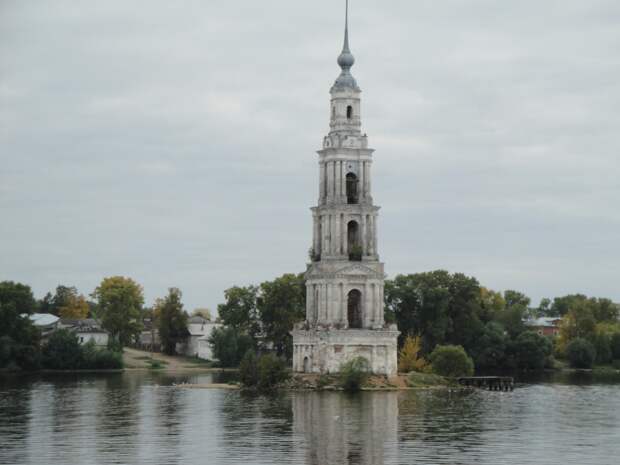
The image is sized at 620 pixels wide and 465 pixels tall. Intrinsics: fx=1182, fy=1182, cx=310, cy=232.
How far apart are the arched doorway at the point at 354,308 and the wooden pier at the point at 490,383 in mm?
9064

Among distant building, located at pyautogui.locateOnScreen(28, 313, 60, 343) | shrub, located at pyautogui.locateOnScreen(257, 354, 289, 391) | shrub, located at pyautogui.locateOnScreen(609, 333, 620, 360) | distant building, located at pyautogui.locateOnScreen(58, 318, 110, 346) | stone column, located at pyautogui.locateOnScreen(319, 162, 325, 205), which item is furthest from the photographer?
distant building, located at pyautogui.locateOnScreen(28, 313, 60, 343)

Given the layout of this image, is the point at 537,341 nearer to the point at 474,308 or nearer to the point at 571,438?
the point at 474,308

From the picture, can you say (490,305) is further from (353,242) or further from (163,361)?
(353,242)

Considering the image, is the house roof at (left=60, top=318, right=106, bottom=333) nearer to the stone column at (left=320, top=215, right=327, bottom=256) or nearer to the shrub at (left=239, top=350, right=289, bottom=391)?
the stone column at (left=320, top=215, right=327, bottom=256)

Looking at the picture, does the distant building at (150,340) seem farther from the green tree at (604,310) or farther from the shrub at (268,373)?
the shrub at (268,373)

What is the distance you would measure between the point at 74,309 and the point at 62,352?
55037 millimetres

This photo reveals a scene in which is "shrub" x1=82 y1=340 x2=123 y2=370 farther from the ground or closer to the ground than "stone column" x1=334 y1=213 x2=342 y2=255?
closer to the ground

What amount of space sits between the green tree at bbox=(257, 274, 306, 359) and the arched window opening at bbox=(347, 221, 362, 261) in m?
24.5

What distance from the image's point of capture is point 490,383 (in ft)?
293

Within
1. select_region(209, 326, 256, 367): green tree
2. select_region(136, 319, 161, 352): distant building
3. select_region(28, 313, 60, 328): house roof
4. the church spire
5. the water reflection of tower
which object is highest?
the church spire

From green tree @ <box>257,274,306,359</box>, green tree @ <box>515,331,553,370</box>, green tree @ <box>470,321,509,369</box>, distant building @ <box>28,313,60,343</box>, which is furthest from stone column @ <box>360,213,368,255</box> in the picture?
distant building @ <box>28,313,60,343</box>

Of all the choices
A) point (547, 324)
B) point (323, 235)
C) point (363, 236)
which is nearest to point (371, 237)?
point (363, 236)

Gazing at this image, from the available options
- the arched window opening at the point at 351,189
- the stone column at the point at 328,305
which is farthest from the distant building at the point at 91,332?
the stone column at the point at 328,305

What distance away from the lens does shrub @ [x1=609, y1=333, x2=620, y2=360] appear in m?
131
